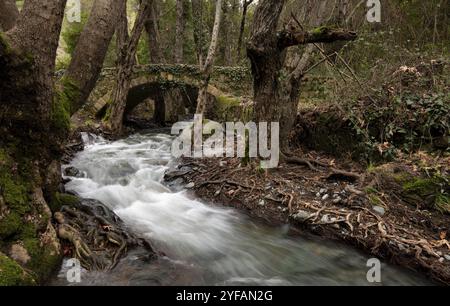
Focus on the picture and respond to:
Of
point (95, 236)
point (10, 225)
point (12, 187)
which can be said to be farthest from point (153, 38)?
point (10, 225)

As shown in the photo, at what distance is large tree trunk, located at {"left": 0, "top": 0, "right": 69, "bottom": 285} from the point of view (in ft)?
11.3

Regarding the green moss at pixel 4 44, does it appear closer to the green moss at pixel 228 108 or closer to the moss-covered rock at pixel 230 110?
the moss-covered rock at pixel 230 110

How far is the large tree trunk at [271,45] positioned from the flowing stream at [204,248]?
2084 millimetres

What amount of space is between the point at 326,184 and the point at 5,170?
16.0 ft

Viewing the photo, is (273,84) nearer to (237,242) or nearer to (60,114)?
(237,242)

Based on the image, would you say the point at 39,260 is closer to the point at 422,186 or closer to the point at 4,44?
the point at 4,44

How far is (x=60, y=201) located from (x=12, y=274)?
180cm

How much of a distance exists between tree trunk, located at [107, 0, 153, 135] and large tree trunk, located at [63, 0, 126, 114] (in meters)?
6.70

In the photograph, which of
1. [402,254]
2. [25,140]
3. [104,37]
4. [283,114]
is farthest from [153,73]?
[402,254]

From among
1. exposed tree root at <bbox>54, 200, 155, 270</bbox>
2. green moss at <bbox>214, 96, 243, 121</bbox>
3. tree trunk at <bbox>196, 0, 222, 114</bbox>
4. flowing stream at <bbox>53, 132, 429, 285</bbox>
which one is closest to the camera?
exposed tree root at <bbox>54, 200, 155, 270</bbox>

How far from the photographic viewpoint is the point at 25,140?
386cm

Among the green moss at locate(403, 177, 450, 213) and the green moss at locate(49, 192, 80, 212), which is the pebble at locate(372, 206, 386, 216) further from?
the green moss at locate(49, 192, 80, 212)

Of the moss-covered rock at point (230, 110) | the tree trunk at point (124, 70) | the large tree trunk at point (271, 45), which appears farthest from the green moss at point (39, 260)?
the tree trunk at point (124, 70)

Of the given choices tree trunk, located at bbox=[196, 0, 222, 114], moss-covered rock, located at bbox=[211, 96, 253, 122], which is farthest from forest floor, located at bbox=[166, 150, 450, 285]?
moss-covered rock, located at bbox=[211, 96, 253, 122]
